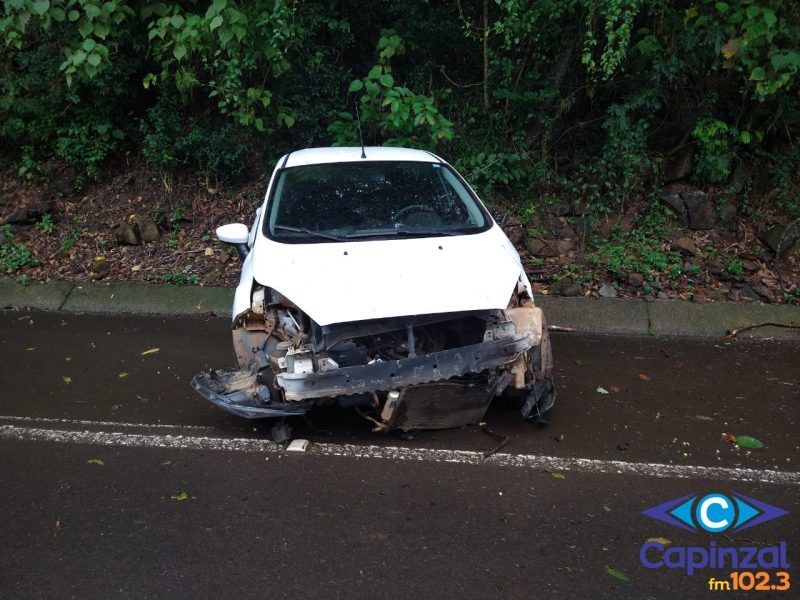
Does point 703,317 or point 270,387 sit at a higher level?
point 270,387

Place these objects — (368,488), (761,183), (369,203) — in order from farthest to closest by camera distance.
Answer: (761,183), (369,203), (368,488)

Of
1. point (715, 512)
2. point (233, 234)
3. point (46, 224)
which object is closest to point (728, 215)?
point (715, 512)

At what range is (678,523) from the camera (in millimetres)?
3547

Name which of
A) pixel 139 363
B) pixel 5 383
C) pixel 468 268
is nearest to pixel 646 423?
pixel 468 268

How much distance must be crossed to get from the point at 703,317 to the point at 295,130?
5.38m

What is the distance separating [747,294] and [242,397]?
542 cm

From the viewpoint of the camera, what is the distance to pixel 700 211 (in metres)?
8.20

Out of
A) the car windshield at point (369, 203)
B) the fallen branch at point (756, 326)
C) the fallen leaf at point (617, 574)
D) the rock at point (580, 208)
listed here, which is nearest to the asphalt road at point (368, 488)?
the fallen leaf at point (617, 574)

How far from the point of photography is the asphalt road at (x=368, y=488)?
10.2 ft

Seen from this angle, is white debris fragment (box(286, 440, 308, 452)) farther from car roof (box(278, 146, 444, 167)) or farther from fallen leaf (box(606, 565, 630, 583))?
car roof (box(278, 146, 444, 167))

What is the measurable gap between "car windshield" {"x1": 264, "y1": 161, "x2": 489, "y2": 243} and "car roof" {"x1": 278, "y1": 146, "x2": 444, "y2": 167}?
0.20 ft

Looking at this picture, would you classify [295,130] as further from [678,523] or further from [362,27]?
[678,523]

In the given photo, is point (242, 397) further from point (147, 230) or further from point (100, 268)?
point (147, 230)

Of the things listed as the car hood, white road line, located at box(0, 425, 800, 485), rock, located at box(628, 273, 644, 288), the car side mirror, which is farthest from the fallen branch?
the car side mirror
